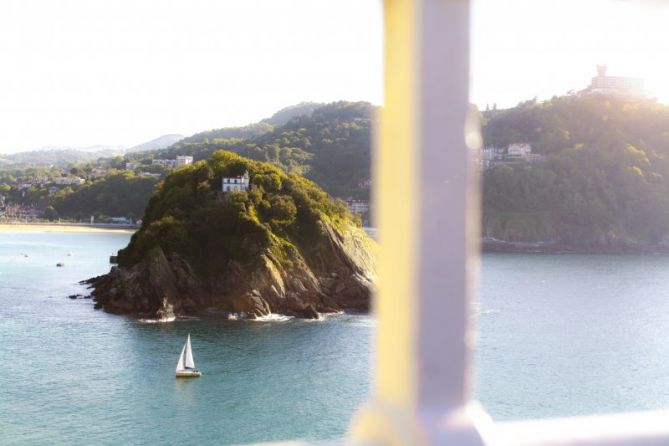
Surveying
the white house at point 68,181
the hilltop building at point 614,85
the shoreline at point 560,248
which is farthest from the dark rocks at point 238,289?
the white house at point 68,181

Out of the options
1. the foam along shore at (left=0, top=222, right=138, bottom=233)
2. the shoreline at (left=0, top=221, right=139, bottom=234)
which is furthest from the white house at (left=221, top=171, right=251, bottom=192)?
the foam along shore at (left=0, top=222, right=138, bottom=233)

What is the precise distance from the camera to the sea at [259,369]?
36.8ft

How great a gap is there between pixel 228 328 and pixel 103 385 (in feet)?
15.6

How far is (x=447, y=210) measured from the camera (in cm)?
72

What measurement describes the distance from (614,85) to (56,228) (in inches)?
1665

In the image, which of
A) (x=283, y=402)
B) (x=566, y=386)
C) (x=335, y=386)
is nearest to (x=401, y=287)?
(x=283, y=402)

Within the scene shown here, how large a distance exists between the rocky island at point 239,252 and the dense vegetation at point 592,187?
19446mm

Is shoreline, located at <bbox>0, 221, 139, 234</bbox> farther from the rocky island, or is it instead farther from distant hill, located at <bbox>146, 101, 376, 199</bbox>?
the rocky island

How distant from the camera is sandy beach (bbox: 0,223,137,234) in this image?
1833 inches

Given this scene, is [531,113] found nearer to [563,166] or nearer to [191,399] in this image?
[563,166]

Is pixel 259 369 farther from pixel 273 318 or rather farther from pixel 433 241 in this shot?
pixel 433 241

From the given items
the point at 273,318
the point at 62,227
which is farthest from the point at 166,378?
the point at 62,227

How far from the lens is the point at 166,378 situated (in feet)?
44.2

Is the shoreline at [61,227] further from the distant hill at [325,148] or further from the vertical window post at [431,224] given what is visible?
the vertical window post at [431,224]
